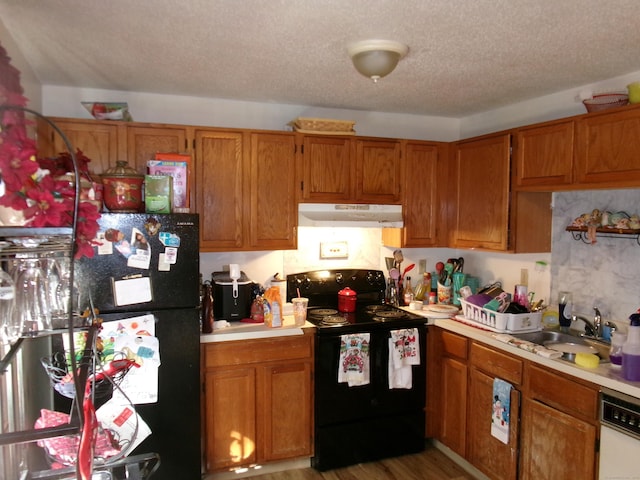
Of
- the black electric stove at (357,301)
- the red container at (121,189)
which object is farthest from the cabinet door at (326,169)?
the red container at (121,189)

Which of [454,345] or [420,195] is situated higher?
[420,195]

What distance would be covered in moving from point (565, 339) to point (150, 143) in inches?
108

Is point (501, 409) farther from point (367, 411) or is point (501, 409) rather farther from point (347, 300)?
point (347, 300)

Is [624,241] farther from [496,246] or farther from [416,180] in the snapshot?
[416,180]

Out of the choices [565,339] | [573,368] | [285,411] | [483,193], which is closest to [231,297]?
[285,411]

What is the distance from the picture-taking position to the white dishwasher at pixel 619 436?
1.92 meters

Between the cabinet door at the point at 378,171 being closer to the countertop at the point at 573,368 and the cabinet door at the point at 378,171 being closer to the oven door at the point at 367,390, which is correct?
the oven door at the point at 367,390

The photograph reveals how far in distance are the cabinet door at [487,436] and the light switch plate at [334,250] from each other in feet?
3.99

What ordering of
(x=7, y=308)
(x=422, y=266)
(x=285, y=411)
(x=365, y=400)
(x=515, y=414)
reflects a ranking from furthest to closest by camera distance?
1. (x=422, y=266)
2. (x=365, y=400)
3. (x=285, y=411)
4. (x=515, y=414)
5. (x=7, y=308)

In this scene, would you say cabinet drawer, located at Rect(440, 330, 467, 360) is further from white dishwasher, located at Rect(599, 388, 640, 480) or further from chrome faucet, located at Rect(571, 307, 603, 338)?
white dishwasher, located at Rect(599, 388, 640, 480)

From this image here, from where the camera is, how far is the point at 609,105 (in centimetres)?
235

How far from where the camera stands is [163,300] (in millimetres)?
2383

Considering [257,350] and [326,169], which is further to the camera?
[326,169]

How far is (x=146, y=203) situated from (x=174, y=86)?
2.88 ft
